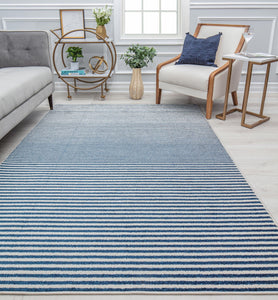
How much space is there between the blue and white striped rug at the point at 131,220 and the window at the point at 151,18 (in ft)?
5.58

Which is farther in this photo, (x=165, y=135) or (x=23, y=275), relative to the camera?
(x=165, y=135)

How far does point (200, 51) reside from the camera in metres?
2.81

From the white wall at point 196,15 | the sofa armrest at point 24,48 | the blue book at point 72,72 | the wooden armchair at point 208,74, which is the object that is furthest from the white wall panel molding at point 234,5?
the sofa armrest at point 24,48

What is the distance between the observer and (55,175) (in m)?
1.70

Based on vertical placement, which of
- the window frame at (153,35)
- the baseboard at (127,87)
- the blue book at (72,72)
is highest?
the window frame at (153,35)

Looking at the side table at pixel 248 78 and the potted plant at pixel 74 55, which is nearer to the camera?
the side table at pixel 248 78

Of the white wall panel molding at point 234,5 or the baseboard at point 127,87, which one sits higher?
the white wall panel molding at point 234,5

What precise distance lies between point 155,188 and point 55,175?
21.9 inches

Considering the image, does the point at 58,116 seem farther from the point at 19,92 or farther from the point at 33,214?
the point at 33,214

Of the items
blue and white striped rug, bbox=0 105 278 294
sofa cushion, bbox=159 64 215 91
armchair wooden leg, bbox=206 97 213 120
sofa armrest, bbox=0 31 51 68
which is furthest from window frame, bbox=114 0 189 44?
blue and white striped rug, bbox=0 105 278 294

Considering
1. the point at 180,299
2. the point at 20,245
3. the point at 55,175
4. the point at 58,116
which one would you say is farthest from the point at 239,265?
the point at 58,116

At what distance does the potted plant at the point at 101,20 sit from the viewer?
2973 millimetres

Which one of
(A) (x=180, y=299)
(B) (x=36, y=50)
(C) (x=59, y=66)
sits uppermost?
(B) (x=36, y=50)

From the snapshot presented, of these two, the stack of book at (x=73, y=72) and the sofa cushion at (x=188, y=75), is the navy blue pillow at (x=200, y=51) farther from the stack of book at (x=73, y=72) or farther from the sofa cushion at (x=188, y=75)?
the stack of book at (x=73, y=72)
